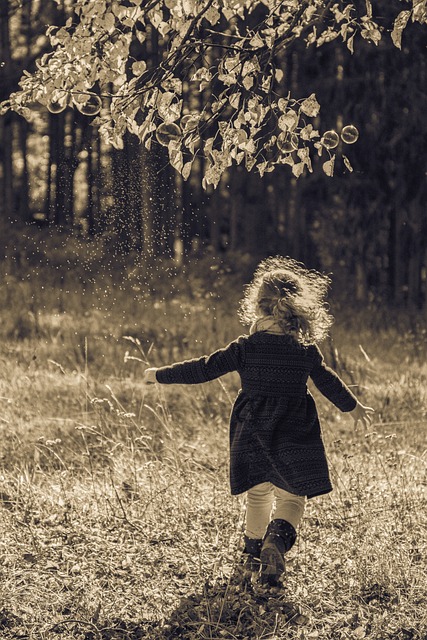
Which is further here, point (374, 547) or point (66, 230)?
point (66, 230)

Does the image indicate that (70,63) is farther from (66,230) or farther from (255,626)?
(66,230)

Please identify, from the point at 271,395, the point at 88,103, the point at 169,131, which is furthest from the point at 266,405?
the point at 88,103

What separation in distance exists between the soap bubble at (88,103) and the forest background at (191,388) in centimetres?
36

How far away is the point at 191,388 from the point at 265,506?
16.2ft

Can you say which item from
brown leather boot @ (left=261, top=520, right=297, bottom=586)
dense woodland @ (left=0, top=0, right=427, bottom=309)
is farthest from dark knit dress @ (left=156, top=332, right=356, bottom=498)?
dense woodland @ (left=0, top=0, right=427, bottom=309)

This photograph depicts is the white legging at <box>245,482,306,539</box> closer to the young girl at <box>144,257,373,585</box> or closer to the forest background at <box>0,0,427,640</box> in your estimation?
the young girl at <box>144,257,373,585</box>

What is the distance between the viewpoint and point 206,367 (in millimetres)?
4508

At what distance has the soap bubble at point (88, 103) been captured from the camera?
4.41 m

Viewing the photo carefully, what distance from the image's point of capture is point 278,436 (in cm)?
447

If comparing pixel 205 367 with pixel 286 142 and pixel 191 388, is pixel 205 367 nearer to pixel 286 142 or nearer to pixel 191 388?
pixel 286 142

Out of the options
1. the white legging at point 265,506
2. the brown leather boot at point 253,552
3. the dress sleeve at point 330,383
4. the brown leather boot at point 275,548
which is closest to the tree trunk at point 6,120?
the dress sleeve at point 330,383

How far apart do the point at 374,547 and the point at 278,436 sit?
825mm

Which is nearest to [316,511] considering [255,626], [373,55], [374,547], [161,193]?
[374,547]

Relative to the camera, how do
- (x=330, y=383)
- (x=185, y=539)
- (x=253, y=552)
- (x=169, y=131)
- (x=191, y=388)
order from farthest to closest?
(x=191, y=388), (x=185, y=539), (x=330, y=383), (x=253, y=552), (x=169, y=131)
